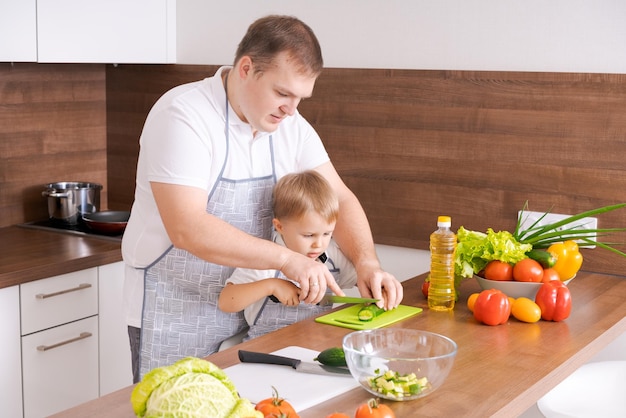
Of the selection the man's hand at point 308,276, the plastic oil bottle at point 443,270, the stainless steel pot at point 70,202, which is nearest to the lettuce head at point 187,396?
the man's hand at point 308,276

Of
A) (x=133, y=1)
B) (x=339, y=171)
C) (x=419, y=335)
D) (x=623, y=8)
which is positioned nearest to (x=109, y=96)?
(x=133, y=1)

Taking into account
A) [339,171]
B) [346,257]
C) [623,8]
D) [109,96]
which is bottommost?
[346,257]

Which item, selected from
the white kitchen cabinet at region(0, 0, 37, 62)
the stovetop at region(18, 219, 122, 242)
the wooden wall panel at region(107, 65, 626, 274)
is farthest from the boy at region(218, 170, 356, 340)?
the white kitchen cabinet at region(0, 0, 37, 62)

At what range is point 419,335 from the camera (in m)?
1.62

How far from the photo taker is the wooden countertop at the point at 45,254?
2.62 meters

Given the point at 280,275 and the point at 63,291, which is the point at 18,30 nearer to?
the point at 63,291

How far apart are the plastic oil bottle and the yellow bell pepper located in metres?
0.29

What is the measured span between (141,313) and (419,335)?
2.92 ft

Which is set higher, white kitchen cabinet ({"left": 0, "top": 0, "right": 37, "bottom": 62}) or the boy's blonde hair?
white kitchen cabinet ({"left": 0, "top": 0, "right": 37, "bottom": 62})

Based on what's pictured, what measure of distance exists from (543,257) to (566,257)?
8cm

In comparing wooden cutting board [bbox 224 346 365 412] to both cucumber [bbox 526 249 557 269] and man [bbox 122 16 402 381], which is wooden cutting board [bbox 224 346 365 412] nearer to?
man [bbox 122 16 402 381]

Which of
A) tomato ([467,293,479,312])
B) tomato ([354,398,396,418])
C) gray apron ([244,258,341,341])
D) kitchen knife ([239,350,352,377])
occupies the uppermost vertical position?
tomato ([467,293,479,312])

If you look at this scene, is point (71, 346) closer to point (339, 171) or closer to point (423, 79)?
point (339, 171)

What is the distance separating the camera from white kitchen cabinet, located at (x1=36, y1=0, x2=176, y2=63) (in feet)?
9.52
